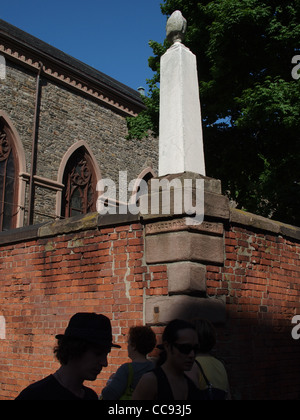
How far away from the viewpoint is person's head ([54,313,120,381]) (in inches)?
97.0

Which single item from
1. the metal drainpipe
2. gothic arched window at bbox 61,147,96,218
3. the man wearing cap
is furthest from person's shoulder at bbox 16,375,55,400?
gothic arched window at bbox 61,147,96,218

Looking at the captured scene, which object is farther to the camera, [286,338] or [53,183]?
[53,183]

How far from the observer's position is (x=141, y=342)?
13.1 feet

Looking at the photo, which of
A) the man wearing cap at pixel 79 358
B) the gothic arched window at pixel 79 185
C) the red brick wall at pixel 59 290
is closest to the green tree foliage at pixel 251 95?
the gothic arched window at pixel 79 185

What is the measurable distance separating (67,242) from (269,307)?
2.74m

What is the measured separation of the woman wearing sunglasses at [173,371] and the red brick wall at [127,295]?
225 cm

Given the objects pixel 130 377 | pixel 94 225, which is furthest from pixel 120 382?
pixel 94 225

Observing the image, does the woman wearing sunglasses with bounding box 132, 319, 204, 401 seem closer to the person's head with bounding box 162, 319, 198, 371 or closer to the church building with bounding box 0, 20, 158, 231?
the person's head with bounding box 162, 319, 198, 371

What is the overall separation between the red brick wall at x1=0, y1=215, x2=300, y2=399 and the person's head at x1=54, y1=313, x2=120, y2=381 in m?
2.75

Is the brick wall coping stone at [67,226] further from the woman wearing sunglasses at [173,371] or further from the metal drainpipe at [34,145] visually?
the metal drainpipe at [34,145]

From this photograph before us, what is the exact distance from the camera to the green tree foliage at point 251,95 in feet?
39.2
